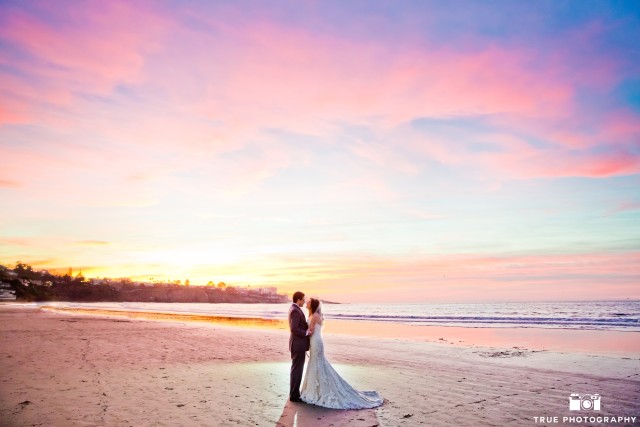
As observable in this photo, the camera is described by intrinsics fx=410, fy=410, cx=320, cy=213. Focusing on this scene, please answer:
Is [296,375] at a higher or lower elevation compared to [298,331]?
lower

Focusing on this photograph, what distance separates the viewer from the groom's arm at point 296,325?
9.87 metres

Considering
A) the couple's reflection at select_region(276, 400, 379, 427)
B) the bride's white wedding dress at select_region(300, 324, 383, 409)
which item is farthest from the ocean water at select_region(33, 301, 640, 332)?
the couple's reflection at select_region(276, 400, 379, 427)

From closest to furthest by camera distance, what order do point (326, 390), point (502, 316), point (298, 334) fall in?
point (326, 390), point (298, 334), point (502, 316)

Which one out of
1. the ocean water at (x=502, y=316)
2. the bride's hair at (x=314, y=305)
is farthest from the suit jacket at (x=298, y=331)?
the ocean water at (x=502, y=316)

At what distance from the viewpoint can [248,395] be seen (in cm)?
992

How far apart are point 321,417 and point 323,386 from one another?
3.66ft

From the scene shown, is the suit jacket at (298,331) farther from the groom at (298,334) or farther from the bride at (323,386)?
the bride at (323,386)

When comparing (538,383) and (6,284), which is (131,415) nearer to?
(538,383)

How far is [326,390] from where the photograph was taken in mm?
9344

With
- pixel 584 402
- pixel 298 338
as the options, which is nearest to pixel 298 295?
A: pixel 298 338

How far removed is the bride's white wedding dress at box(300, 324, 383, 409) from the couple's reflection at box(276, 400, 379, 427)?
0.19 m

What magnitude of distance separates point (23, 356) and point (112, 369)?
15.3ft

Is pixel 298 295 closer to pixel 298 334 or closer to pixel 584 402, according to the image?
pixel 298 334

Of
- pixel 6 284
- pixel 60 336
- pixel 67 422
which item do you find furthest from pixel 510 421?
pixel 6 284
